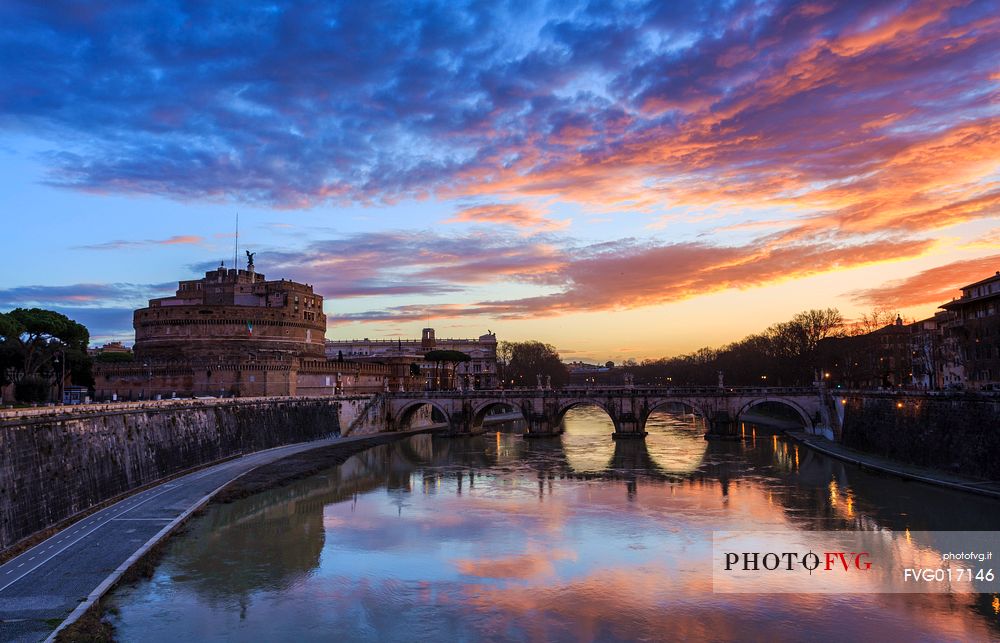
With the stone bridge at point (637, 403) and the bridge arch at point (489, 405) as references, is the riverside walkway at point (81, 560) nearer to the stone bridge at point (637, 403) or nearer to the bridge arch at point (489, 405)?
the bridge arch at point (489, 405)

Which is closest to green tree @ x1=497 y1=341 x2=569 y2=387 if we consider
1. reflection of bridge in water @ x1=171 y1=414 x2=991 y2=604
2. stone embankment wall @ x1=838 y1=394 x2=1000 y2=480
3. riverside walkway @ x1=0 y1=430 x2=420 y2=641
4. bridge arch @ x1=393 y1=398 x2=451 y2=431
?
bridge arch @ x1=393 y1=398 x2=451 y2=431

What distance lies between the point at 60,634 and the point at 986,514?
3211cm

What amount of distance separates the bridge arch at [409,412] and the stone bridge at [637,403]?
0.15 metres

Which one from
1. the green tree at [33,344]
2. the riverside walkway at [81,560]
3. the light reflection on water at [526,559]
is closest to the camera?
the riverside walkway at [81,560]

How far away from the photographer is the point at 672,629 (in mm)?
18703

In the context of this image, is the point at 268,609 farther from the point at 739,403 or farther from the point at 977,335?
the point at 977,335

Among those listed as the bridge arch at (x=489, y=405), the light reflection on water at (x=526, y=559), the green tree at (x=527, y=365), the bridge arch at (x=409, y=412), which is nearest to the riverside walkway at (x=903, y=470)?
the light reflection on water at (x=526, y=559)

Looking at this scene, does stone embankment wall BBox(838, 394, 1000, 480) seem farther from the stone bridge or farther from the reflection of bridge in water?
the stone bridge

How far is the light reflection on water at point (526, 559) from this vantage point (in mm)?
19000

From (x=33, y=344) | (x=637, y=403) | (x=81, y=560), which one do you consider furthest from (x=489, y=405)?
(x=81, y=560)

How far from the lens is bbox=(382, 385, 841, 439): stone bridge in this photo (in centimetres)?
6638

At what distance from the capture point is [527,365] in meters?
143

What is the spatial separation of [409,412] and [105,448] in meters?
50.3

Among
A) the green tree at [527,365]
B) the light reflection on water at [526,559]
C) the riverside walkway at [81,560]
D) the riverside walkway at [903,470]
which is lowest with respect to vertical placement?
the light reflection on water at [526,559]
